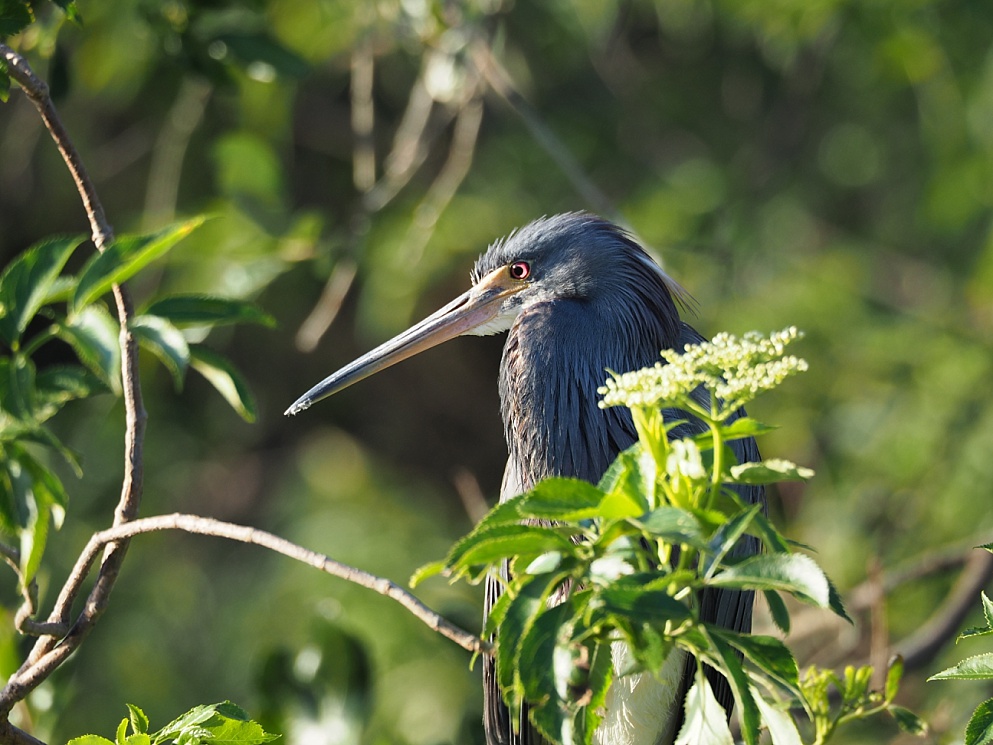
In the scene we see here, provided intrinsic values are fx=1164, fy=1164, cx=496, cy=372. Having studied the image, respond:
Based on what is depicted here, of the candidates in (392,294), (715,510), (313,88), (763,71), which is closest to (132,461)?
(715,510)

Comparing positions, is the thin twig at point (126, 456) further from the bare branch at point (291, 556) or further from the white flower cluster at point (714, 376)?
the white flower cluster at point (714, 376)

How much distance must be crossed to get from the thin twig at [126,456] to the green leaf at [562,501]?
0.68m

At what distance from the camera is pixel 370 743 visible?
9.30 ft

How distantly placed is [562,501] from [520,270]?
1747mm

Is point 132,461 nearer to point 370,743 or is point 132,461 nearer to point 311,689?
point 311,689

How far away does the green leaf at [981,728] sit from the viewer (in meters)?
1.47

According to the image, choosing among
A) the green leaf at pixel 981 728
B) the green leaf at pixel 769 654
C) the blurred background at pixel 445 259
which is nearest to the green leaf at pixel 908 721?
the green leaf at pixel 981 728

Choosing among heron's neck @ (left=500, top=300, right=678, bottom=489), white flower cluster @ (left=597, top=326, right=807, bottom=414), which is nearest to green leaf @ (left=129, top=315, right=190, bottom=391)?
white flower cluster @ (left=597, top=326, right=807, bottom=414)

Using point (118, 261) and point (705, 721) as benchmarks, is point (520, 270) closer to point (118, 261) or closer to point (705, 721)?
point (118, 261)

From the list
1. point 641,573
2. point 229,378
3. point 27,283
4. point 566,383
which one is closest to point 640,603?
point 641,573

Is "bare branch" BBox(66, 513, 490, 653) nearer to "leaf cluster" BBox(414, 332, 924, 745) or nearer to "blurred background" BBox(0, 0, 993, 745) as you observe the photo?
"leaf cluster" BBox(414, 332, 924, 745)

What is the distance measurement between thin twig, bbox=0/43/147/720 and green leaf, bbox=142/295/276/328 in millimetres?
103

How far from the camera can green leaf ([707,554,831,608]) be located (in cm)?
121

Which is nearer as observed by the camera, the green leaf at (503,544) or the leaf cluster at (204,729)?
the green leaf at (503,544)
